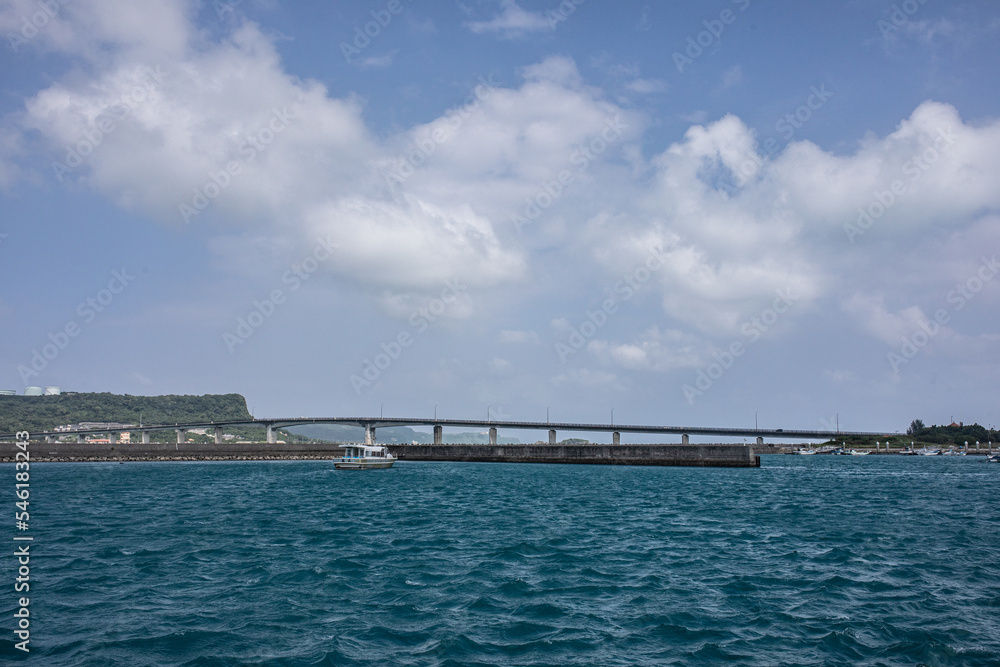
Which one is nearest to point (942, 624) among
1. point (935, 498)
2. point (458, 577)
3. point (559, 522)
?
point (458, 577)

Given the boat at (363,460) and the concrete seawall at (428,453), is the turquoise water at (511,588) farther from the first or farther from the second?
the concrete seawall at (428,453)

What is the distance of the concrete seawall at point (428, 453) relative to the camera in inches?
4296

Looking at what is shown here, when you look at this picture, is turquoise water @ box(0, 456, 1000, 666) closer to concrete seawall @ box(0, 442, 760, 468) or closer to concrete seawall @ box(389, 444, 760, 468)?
concrete seawall @ box(389, 444, 760, 468)

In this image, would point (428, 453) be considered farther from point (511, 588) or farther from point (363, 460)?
point (511, 588)

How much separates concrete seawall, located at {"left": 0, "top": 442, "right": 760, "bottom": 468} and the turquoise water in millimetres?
74225

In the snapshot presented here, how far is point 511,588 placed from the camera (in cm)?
1795

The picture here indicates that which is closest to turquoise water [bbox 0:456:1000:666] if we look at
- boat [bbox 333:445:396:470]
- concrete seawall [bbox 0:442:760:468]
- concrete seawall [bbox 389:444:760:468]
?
boat [bbox 333:445:396:470]

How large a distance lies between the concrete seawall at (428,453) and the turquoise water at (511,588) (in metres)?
74.2

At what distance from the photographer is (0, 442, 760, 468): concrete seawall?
109 m

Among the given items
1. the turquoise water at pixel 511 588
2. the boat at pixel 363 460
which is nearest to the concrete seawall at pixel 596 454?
the boat at pixel 363 460

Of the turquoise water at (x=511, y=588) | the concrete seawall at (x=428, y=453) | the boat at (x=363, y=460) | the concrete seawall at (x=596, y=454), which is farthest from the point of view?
the concrete seawall at (x=428, y=453)

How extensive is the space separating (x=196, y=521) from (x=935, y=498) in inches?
2058

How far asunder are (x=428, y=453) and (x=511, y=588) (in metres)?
124

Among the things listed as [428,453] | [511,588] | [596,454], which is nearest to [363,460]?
[428,453]
